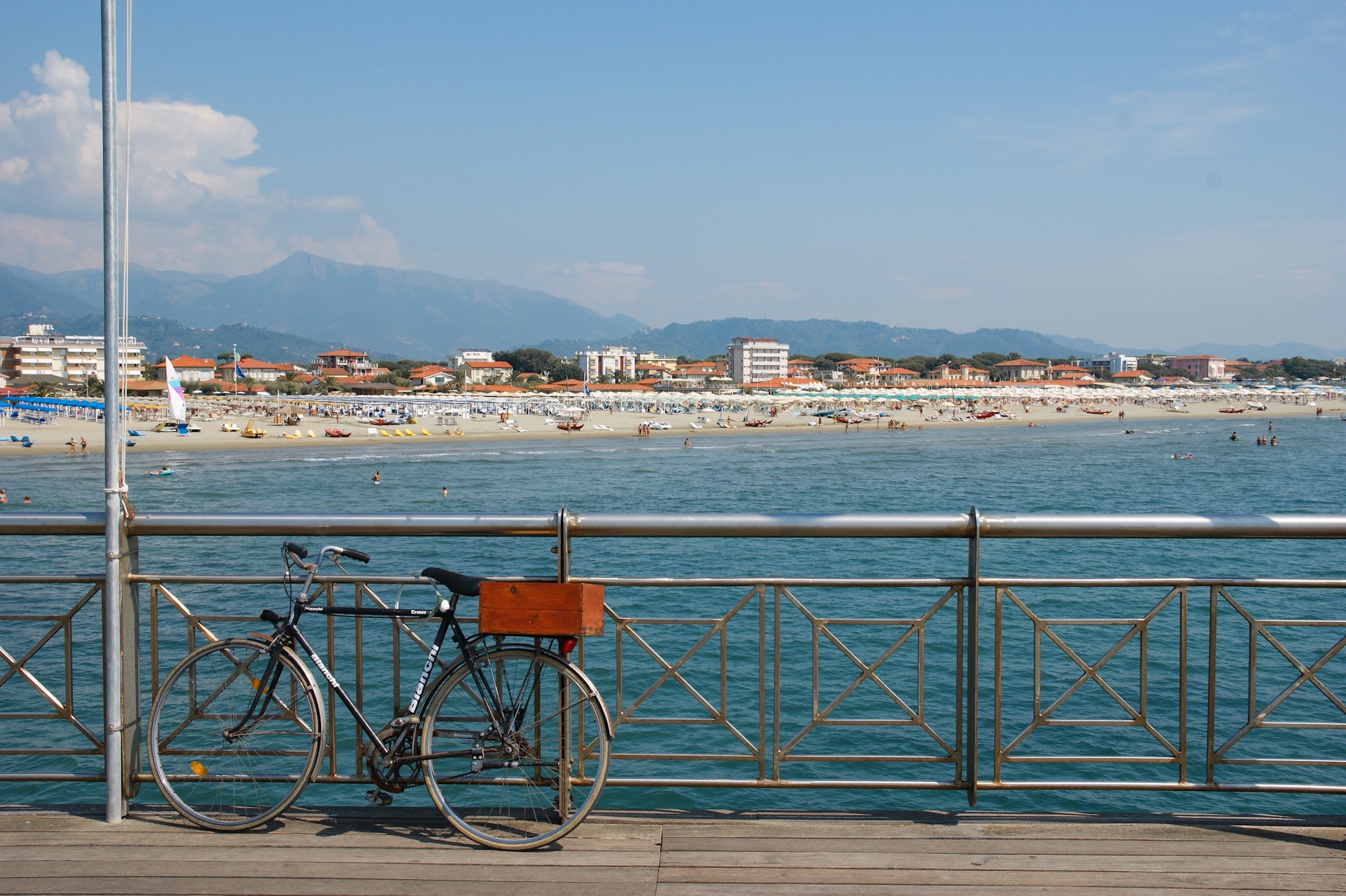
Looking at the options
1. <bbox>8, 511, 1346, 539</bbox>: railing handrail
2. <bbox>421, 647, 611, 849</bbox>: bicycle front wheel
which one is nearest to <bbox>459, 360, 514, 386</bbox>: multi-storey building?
<bbox>8, 511, 1346, 539</bbox>: railing handrail

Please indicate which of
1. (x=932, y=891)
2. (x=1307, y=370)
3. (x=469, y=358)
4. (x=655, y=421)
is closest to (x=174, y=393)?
(x=932, y=891)

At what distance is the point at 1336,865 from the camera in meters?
3.25

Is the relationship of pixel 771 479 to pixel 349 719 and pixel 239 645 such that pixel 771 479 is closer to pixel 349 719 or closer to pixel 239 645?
pixel 349 719

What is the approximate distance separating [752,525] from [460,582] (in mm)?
1056

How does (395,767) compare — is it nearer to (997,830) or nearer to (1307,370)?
(997,830)

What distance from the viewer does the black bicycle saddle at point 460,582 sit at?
3.35 meters

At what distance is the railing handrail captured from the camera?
3.48 metres

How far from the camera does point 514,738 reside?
345 cm

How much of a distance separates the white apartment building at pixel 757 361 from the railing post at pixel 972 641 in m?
179

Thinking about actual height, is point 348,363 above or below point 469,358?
below

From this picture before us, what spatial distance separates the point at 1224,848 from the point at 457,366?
15633 centimetres

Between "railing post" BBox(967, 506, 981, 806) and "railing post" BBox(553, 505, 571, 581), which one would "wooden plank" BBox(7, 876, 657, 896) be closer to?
"railing post" BBox(553, 505, 571, 581)

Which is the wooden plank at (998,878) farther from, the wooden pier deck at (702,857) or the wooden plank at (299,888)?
the wooden plank at (299,888)

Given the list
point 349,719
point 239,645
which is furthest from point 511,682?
point 349,719
